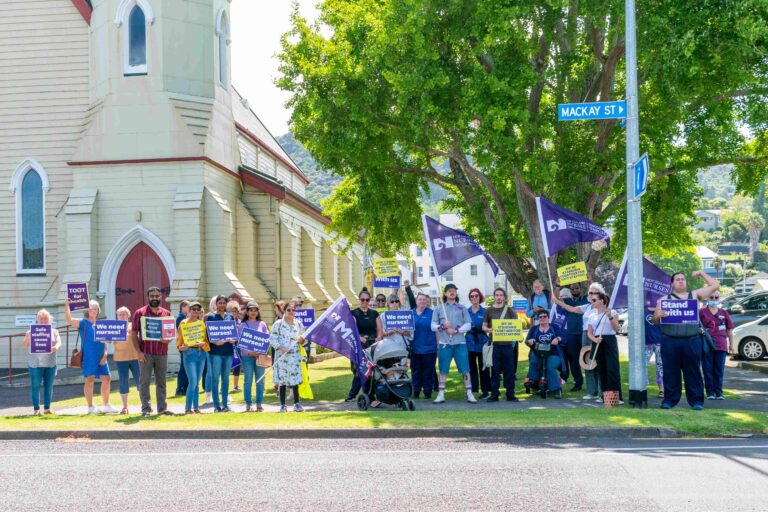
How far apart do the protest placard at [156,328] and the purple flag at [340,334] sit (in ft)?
7.36

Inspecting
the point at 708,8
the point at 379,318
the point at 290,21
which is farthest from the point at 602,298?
the point at 290,21

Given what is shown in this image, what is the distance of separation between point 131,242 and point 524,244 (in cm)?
1185

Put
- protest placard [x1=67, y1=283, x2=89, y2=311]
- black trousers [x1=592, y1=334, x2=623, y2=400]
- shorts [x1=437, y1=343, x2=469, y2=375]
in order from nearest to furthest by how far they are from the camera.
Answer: black trousers [x1=592, y1=334, x2=623, y2=400]
shorts [x1=437, y1=343, x2=469, y2=375]
protest placard [x1=67, y1=283, x2=89, y2=311]

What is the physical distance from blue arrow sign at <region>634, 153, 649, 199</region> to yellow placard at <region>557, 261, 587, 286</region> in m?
2.21

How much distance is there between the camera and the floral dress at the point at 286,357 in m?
14.2

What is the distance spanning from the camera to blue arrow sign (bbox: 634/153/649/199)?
12734mm

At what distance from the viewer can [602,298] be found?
14.3 meters

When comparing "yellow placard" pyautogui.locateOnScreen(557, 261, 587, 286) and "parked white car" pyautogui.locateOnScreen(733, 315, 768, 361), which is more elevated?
"yellow placard" pyautogui.locateOnScreen(557, 261, 587, 286)

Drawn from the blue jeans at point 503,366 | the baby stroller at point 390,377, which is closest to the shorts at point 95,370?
the baby stroller at point 390,377

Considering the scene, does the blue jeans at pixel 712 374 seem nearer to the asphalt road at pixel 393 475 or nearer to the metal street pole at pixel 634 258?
the metal street pole at pixel 634 258

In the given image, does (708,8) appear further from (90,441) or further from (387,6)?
(90,441)

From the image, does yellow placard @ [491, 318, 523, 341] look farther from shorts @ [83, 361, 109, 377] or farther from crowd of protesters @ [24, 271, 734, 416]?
shorts @ [83, 361, 109, 377]

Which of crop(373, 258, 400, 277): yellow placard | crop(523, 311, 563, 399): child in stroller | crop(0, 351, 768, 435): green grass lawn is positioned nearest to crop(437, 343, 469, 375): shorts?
crop(0, 351, 768, 435): green grass lawn

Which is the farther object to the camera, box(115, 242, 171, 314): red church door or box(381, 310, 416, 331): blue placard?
box(115, 242, 171, 314): red church door
